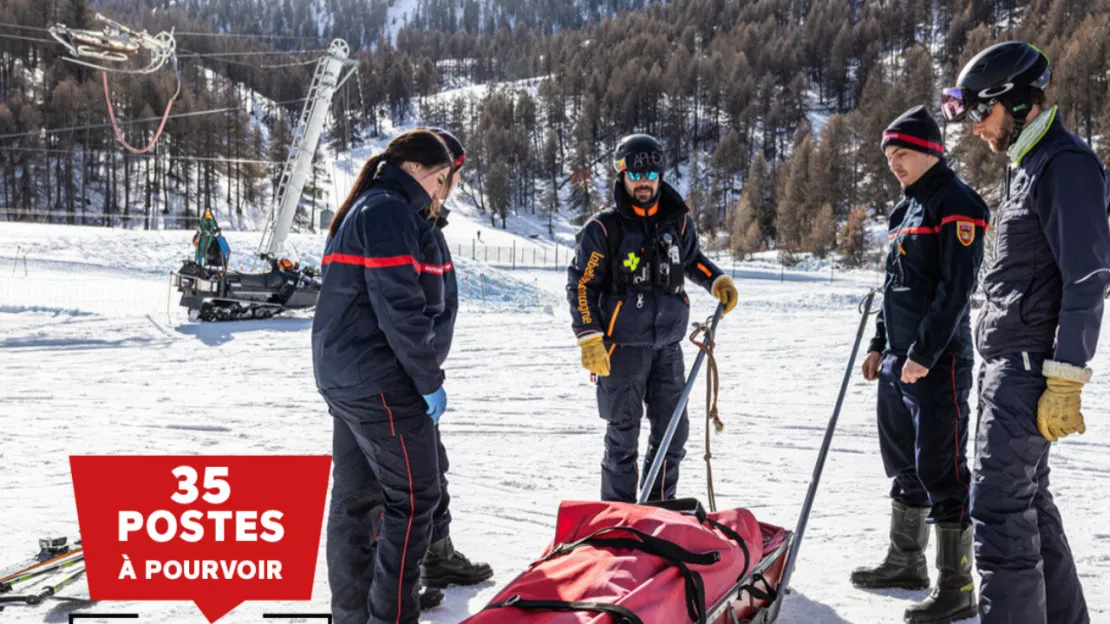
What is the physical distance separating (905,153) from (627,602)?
2022 mm

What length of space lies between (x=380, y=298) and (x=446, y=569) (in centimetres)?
146

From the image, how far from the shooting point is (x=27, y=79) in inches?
2436

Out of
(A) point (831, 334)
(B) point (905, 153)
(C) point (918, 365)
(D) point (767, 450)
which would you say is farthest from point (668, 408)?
(A) point (831, 334)

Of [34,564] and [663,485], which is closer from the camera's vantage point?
[34,564]

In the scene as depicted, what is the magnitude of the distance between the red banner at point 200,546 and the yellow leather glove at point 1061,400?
2709mm

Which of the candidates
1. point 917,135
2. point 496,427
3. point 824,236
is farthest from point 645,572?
point 824,236

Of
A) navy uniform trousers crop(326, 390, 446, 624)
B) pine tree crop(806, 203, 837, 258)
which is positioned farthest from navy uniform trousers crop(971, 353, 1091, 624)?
pine tree crop(806, 203, 837, 258)

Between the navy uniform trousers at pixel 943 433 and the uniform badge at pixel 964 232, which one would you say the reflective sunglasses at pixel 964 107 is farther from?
the navy uniform trousers at pixel 943 433

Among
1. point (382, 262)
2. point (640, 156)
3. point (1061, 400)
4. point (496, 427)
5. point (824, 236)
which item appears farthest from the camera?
point (824, 236)

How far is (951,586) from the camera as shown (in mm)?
2908

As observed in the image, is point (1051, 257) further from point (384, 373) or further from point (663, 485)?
point (384, 373)

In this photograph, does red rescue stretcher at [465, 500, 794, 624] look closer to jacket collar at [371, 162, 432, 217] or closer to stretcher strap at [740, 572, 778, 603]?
stretcher strap at [740, 572, 778, 603]

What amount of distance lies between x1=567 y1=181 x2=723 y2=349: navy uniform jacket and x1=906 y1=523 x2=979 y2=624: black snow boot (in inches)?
56.1

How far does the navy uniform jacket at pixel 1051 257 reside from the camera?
2.17 m
